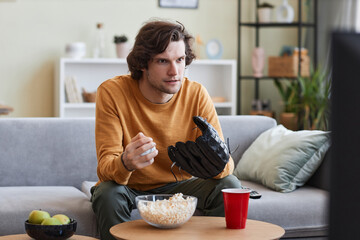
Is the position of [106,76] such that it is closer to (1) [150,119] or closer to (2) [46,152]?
(2) [46,152]

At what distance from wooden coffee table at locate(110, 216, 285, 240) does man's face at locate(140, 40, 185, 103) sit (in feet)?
1.97

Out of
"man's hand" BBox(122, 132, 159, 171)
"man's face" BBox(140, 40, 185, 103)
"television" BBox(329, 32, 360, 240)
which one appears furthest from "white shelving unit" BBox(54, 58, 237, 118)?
"television" BBox(329, 32, 360, 240)

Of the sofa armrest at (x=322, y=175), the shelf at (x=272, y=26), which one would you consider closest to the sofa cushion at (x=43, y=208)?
the sofa armrest at (x=322, y=175)

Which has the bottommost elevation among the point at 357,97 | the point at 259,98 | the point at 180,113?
the point at 259,98

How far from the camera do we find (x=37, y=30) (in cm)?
520

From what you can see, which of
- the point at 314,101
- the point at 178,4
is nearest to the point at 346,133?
the point at 314,101

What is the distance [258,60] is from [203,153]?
3.67 meters

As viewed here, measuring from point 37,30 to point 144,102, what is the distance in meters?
3.33

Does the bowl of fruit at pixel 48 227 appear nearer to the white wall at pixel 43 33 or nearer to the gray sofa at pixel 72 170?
the gray sofa at pixel 72 170

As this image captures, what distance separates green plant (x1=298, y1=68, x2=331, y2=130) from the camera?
4855mm

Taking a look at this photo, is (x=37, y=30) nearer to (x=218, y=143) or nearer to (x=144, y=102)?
(x=144, y=102)

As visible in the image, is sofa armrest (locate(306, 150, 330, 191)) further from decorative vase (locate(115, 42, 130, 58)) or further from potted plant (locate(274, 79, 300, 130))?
decorative vase (locate(115, 42, 130, 58))

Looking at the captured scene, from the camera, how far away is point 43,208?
6.91 feet

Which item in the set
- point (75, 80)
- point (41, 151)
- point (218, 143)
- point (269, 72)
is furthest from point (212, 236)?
point (269, 72)
